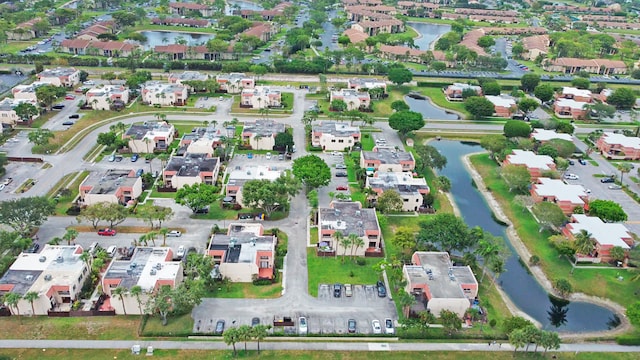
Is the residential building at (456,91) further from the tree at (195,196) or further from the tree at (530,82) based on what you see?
the tree at (195,196)

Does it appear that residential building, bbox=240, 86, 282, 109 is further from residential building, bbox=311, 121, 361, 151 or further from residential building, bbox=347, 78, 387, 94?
residential building, bbox=311, 121, 361, 151

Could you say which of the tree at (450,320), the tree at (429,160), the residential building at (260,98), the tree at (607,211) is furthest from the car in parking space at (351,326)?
the residential building at (260,98)

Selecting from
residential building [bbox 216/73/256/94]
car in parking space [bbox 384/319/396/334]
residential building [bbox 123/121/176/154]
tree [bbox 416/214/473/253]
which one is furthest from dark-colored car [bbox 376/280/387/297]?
residential building [bbox 216/73/256/94]

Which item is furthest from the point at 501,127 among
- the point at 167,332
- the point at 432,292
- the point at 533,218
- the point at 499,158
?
the point at 167,332

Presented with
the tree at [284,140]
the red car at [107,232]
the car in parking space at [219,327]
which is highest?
the tree at [284,140]

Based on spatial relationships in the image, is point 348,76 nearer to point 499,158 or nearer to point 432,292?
point 499,158

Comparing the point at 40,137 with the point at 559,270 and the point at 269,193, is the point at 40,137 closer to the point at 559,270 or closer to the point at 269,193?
the point at 269,193
